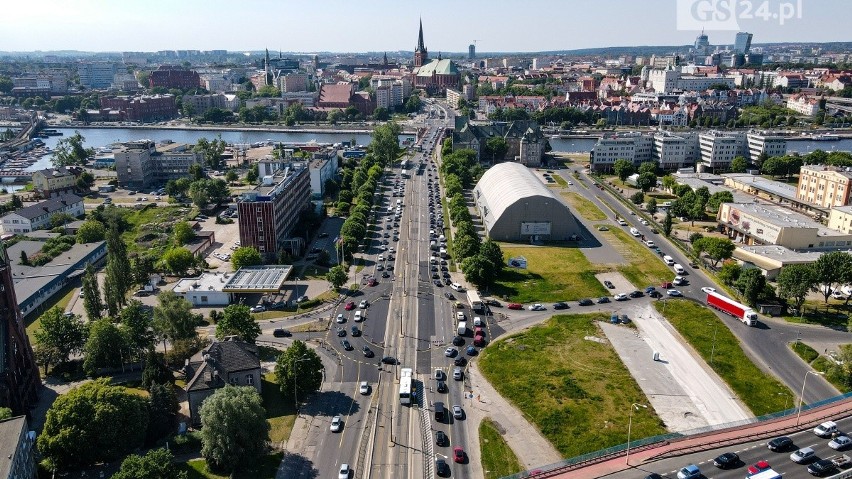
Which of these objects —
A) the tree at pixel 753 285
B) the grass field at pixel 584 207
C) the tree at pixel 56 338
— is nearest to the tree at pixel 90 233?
the tree at pixel 56 338

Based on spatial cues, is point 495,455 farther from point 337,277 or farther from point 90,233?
point 90,233

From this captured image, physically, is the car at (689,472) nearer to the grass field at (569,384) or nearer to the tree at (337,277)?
the grass field at (569,384)

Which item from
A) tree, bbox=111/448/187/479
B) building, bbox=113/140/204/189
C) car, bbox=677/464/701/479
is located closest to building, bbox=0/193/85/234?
building, bbox=113/140/204/189

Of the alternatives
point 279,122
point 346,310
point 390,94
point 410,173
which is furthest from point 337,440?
point 390,94

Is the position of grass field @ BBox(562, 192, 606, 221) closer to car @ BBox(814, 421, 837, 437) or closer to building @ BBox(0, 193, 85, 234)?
car @ BBox(814, 421, 837, 437)

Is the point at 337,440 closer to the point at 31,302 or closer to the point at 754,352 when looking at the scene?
the point at 754,352
